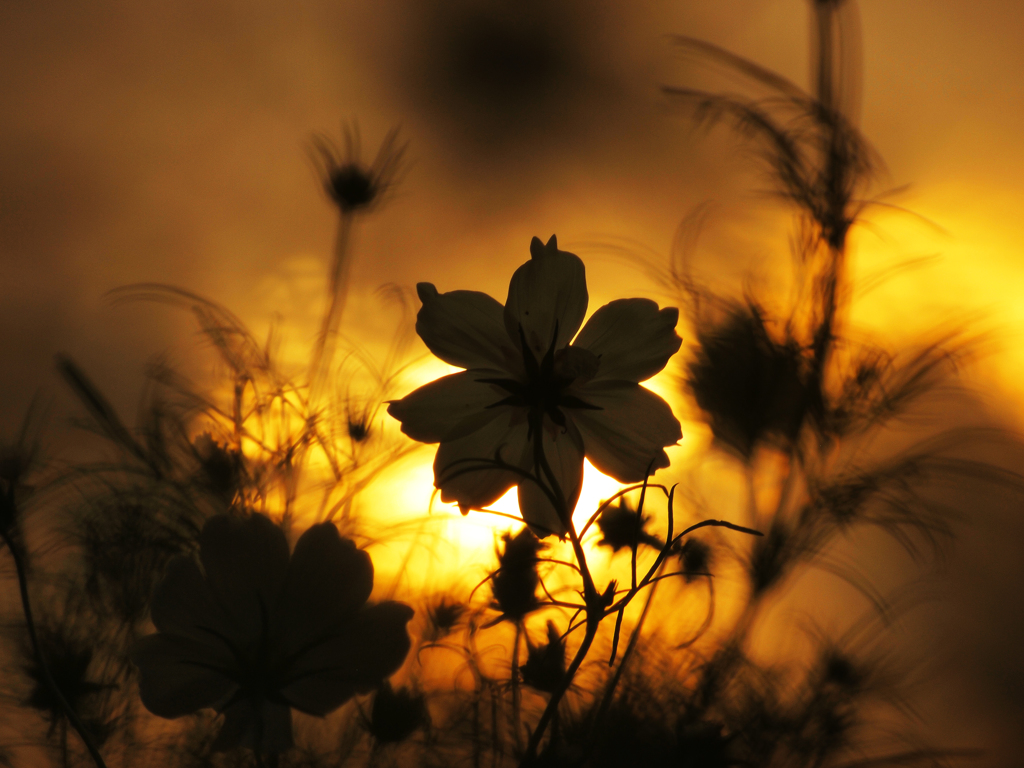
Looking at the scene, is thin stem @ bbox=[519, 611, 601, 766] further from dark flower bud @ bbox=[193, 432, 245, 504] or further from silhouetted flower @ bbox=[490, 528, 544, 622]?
dark flower bud @ bbox=[193, 432, 245, 504]

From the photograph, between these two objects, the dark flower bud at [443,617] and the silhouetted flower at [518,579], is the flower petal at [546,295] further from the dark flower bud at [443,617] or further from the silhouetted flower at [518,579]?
the dark flower bud at [443,617]

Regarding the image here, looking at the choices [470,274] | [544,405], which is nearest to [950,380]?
[470,274]

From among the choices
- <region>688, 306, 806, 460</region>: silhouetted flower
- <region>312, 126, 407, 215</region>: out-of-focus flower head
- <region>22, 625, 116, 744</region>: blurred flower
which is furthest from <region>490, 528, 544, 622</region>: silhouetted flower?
<region>688, 306, 806, 460</region>: silhouetted flower

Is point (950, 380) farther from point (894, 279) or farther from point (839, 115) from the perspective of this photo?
point (839, 115)

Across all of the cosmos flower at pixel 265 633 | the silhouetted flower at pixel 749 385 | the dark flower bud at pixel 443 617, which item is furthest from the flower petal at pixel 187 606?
the silhouetted flower at pixel 749 385

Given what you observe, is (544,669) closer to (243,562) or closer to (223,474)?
(243,562)

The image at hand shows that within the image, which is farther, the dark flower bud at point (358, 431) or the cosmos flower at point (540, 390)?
the dark flower bud at point (358, 431)
